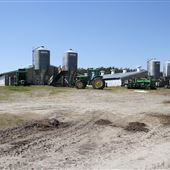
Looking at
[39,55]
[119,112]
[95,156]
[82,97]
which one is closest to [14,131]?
[95,156]

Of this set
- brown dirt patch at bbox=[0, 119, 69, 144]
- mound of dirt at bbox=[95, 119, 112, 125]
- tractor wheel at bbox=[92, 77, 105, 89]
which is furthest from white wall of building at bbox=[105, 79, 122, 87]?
brown dirt patch at bbox=[0, 119, 69, 144]

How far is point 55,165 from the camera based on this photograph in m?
9.88

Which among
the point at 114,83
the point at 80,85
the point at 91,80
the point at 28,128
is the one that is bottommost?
the point at 114,83

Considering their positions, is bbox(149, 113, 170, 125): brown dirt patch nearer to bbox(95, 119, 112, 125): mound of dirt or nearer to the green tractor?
bbox(95, 119, 112, 125): mound of dirt

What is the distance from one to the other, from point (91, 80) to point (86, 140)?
87.5 feet

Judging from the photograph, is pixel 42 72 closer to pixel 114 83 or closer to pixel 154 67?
pixel 114 83

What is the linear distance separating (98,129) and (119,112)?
521cm

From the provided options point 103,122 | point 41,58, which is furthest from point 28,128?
point 41,58

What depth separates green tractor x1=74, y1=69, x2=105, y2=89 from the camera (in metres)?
38.5

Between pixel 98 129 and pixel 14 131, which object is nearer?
pixel 14 131

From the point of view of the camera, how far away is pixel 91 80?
3988 cm

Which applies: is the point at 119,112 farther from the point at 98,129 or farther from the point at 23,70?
the point at 23,70

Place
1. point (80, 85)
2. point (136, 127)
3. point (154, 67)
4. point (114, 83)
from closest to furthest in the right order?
point (136, 127), point (80, 85), point (114, 83), point (154, 67)

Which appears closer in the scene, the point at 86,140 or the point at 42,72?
the point at 86,140
